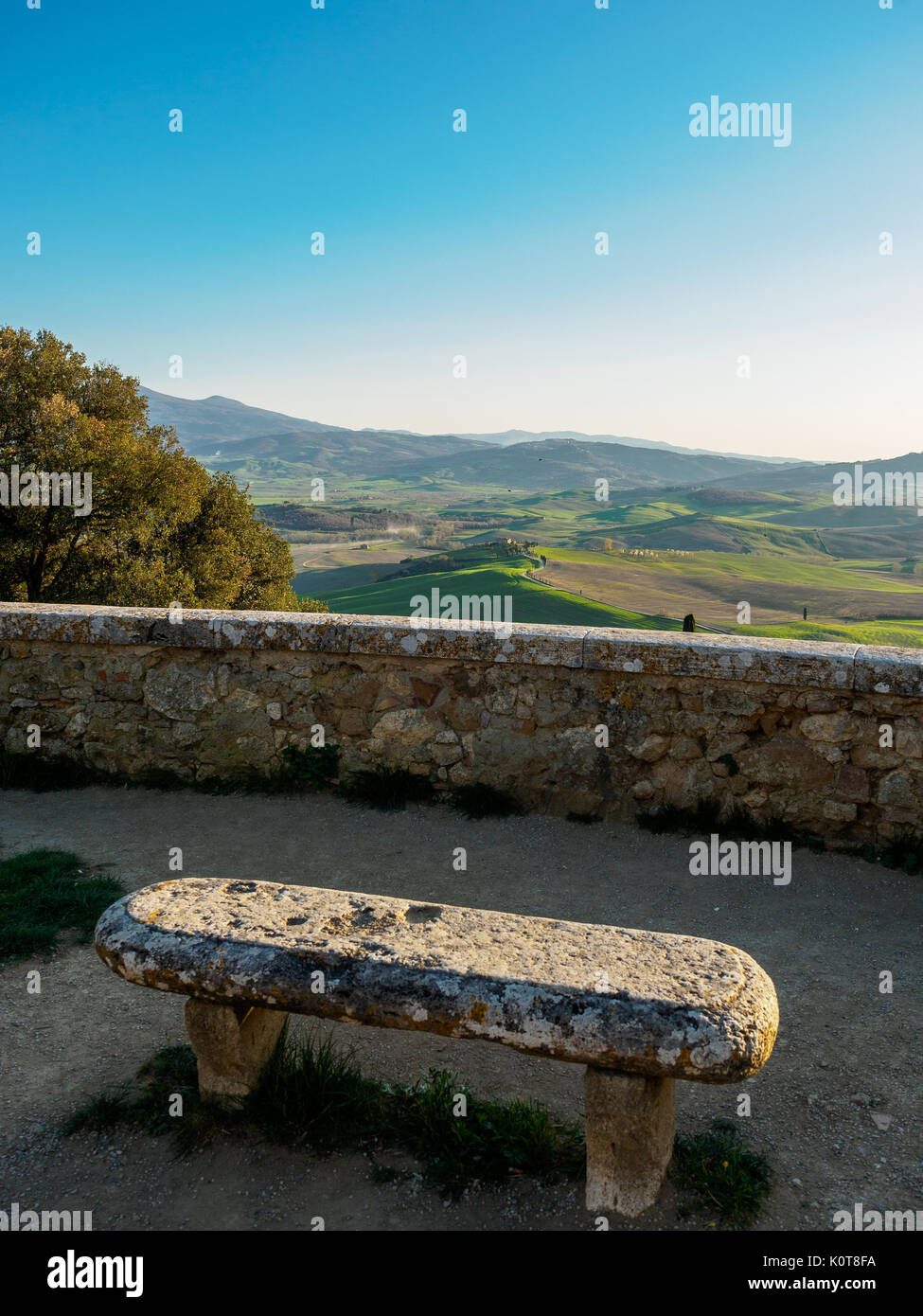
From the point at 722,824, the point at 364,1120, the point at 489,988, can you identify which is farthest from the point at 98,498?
the point at 489,988

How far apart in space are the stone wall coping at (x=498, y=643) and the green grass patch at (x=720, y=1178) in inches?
102

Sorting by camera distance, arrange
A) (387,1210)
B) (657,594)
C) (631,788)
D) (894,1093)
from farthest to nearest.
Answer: (657,594)
(631,788)
(894,1093)
(387,1210)

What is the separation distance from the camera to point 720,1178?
2.45 m

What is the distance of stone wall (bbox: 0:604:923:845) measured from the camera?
4609mm

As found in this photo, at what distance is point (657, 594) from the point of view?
4003 cm

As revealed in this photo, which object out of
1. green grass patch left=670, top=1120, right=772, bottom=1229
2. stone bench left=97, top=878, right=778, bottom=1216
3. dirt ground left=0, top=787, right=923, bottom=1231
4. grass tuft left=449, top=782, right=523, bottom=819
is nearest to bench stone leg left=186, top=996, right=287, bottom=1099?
stone bench left=97, top=878, right=778, bottom=1216

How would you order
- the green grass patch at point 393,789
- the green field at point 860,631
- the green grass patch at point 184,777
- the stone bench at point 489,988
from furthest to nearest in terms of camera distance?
the green field at point 860,631 → the green grass patch at point 184,777 → the green grass patch at point 393,789 → the stone bench at point 489,988

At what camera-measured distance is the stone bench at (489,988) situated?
7.26 feet

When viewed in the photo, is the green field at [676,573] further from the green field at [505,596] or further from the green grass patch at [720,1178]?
the green grass patch at [720,1178]

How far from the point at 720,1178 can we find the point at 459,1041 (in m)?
1.11

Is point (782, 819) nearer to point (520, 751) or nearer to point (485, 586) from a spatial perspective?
point (520, 751)

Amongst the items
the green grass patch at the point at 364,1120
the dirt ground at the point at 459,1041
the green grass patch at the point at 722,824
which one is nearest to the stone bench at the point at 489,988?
the green grass patch at the point at 364,1120
